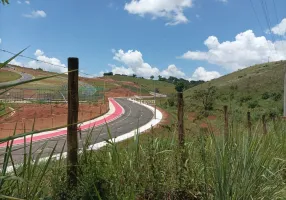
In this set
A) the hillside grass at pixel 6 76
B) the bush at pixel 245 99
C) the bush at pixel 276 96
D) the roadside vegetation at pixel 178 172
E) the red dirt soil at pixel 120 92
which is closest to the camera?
the hillside grass at pixel 6 76

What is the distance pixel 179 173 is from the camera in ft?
13.0

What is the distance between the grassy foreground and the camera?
3270 millimetres

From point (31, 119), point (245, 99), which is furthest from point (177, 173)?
point (245, 99)

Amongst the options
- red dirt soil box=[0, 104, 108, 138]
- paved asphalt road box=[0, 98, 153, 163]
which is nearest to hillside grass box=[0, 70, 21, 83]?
red dirt soil box=[0, 104, 108, 138]

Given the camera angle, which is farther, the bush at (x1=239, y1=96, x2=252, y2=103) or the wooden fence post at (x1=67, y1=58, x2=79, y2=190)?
the bush at (x1=239, y1=96, x2=252, y2=103)

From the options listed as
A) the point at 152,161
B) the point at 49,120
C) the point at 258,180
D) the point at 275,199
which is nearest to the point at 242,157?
the point at 258,180

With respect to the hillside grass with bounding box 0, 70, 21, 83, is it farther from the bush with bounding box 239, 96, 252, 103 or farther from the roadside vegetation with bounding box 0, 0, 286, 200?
the bush with bounding box 239, 96, 252, 103

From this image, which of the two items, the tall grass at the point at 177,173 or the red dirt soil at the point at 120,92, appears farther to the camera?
the red dirt soil at the point at 120,92

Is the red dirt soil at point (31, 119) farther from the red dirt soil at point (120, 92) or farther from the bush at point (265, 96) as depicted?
the red dirt soil at point (120, 92)

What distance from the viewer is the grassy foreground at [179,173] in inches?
129

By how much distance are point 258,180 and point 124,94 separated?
130 meters

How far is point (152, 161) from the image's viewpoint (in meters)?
4.07

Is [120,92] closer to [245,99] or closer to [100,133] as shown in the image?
[245,99]

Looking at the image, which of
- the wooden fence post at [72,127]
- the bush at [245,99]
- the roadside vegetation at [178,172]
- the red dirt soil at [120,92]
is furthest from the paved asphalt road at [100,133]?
the red dirt soil at [120,92]
